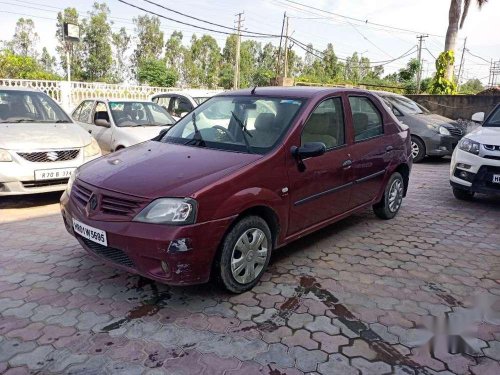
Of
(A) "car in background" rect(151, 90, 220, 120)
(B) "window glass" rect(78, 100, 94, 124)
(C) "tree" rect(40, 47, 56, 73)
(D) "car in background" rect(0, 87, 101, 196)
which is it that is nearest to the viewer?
(D) "car in background" rect(0, 87, 101, 196)

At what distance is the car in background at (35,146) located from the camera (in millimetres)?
5094

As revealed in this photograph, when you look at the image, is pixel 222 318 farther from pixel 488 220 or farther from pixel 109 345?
pixel 488 220

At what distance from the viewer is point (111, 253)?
2.96 meters

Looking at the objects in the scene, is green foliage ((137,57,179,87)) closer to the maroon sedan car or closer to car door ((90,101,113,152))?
car door ((90,101,113,152))

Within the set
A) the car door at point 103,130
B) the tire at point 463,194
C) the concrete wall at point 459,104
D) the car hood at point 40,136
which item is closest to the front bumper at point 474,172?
the tire at point 463,194

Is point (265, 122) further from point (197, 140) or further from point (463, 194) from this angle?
point (463, 194)

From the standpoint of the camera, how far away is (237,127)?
371 centimetres

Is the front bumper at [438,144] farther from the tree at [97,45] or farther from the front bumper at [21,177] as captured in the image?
the tree at [97,45]

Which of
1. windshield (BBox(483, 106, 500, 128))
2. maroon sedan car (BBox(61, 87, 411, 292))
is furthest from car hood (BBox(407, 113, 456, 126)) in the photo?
maroon sedan car (BBox(61, 87, 411, 292))

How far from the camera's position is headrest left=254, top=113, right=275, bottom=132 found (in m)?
3.58

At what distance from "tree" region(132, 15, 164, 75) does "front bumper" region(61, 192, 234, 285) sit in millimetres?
40942

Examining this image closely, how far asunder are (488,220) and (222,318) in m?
4.14

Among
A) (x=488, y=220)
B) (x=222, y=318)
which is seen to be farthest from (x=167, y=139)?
(x=488, y=220)

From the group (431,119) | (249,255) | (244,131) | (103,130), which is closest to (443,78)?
(431,119)
